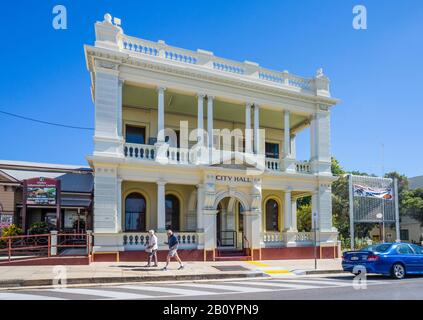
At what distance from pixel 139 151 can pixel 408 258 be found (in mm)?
12241

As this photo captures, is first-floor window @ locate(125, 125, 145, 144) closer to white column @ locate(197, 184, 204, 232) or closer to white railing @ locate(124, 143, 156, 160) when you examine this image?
white railing @ locate(124, 143, 156, 160)

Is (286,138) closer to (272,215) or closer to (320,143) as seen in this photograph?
(320,143)

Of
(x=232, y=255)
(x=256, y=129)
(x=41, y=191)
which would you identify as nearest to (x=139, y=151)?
(x=41, y=191)

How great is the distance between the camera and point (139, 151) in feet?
63.8

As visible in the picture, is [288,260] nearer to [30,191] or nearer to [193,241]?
[193,241]

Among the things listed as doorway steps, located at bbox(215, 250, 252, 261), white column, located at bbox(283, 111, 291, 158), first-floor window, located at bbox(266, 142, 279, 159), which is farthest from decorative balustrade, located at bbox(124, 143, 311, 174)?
doorway steps, located at bbox(215, 250, 252, 261)

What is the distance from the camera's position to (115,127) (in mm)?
18641

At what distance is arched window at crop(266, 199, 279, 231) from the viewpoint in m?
24.6

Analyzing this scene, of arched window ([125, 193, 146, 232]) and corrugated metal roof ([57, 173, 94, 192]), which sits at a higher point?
corrugated metal roof ([57, 173, 94, 192])

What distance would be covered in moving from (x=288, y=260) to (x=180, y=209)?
6298 mm

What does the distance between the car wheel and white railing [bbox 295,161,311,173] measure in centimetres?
925

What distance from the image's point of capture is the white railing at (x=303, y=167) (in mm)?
23359

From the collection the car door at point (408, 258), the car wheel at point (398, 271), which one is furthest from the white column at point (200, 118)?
the car wheel at point (398, 271)
